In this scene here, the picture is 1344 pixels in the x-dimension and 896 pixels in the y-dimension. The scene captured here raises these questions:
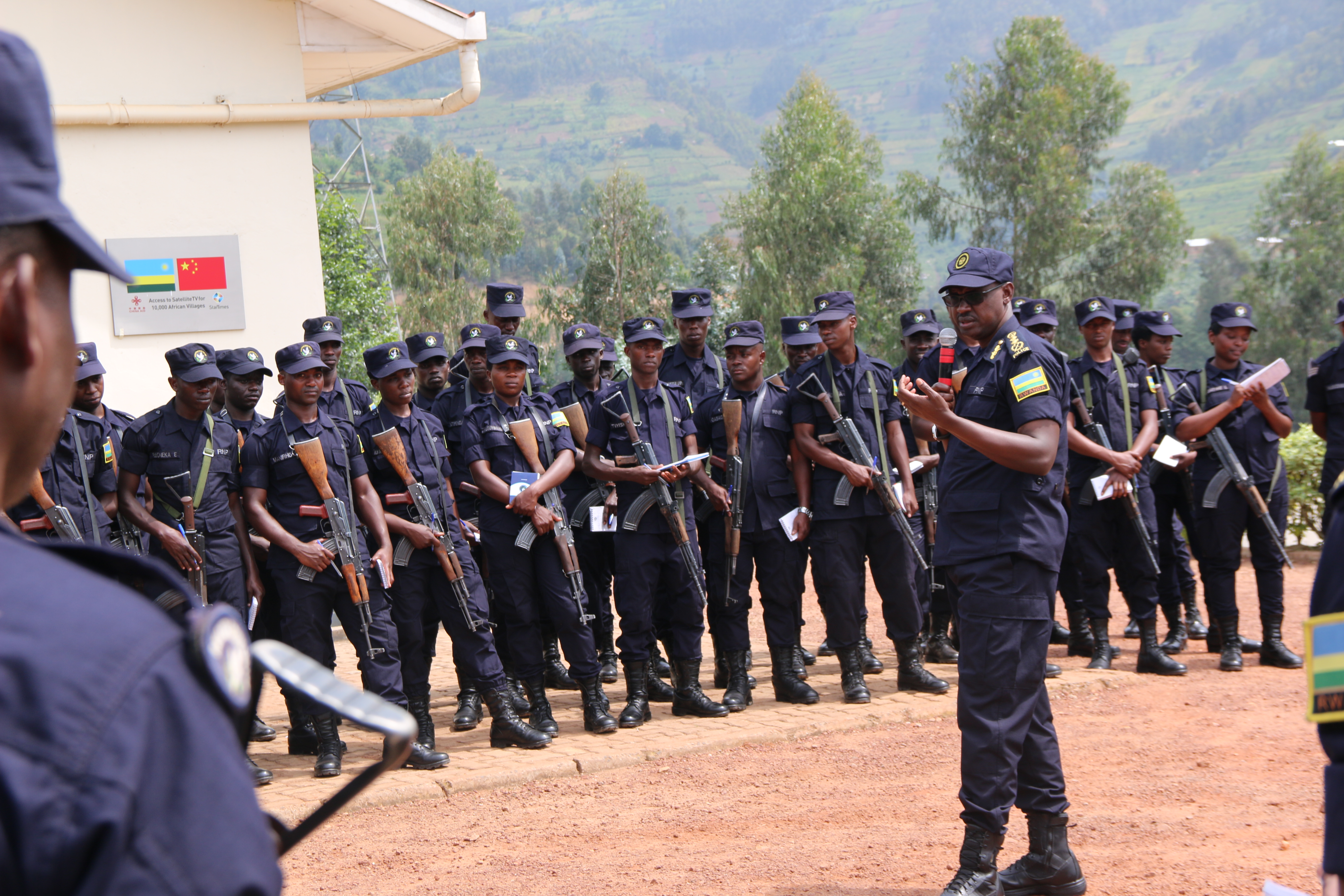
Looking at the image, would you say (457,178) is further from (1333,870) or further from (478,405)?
(1333,870)

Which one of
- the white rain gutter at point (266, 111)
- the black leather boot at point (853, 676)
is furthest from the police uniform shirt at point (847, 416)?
the white rain gutter at point (266, 111)

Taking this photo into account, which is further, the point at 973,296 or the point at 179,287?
the point at 179,287

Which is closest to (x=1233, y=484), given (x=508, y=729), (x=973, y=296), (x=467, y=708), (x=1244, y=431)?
(x=1244, y=431)

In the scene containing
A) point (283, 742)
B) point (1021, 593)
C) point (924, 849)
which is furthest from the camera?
point (283, 742)

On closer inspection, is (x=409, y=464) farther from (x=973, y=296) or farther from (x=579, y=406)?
(x=973, y=296)

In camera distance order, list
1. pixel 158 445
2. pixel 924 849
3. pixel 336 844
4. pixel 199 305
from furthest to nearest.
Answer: pixel 199 305 < pixel 158 445 < pixel 336 844 < pixel 924 849

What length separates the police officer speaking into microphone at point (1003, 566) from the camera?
4.31m

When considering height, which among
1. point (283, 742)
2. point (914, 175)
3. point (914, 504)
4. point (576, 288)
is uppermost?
point (914, 175)

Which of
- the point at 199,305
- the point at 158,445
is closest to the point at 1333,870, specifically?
the point at 158,445

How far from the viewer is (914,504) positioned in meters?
7.95

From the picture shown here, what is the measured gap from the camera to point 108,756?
0.89 metres

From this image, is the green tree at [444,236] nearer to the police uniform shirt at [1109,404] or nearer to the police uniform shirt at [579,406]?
the police uniform shirt at [579,406]

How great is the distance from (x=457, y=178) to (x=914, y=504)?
149 feet

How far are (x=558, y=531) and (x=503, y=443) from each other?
0.65 m
